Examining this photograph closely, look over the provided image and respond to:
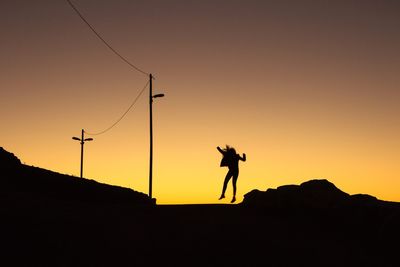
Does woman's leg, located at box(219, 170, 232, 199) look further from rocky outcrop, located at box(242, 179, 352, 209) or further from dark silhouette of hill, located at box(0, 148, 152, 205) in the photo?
dark silhouette of hill, located at box(0, 148, 152, 205)

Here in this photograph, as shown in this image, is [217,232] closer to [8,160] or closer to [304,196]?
[304,196]

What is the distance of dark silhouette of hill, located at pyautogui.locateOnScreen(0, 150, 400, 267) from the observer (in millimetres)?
9664

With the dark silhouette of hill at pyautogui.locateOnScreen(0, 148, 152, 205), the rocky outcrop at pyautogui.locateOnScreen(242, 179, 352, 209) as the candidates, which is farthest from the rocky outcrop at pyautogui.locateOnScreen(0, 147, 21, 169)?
the rocky outcrop at pyautogui.locateOnScreen(242, 179, 352, 209)

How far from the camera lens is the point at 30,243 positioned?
32.4 ft

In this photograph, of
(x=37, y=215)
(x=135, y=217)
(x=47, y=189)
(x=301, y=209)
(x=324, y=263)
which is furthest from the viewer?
(x=47, y=189)

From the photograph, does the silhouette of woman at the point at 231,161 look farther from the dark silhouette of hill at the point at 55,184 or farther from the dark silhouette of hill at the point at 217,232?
the dark silhouette of hill at the point at 55,184

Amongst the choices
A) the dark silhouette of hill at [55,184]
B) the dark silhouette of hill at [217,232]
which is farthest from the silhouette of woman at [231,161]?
the dark silhouette of hill at [55,184]

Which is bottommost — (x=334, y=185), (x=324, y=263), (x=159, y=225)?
(x=324, y=263)

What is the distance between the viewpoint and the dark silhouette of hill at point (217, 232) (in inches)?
380

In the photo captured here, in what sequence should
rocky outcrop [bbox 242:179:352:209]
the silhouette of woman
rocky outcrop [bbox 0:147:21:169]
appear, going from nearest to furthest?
1. rocky outcrop [bbox 242:179:352:209]
2. the silhouette of woman
3. rocky outcrop [bbox 0:147:21:169]

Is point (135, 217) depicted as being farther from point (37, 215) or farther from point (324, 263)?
point (324, 263)

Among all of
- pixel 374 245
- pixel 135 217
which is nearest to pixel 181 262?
pixel 135 217

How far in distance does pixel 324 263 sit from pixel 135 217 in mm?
5283

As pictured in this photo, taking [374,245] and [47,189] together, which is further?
[47,189]
